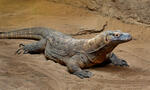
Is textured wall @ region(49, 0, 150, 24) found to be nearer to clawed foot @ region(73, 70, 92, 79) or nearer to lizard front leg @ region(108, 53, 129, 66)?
lizard front leg @ region(108, 53, 129, 66)

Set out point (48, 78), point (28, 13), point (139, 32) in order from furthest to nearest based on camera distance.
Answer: point (28, 13), point (139, 32), point (48, 78)

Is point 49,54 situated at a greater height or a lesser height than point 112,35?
lesser

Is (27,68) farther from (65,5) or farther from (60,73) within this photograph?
(65,5)

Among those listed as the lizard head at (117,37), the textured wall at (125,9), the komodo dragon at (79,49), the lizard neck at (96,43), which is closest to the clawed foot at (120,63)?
the komodo dragon at (79,49)

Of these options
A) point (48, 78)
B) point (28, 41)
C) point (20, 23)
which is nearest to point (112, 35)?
point (48, 78)

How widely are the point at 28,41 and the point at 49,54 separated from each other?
109cm

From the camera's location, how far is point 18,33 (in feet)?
22.2

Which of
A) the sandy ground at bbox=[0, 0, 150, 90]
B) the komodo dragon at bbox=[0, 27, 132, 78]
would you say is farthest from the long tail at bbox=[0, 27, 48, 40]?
the komodo dragon at bbox=[0, 27, 132, 78]

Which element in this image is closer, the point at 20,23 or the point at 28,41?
the point at 28,41

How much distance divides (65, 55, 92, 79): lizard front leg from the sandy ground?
0.37 ft

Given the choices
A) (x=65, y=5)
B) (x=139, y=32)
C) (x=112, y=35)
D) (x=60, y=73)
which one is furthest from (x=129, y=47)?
(x=65, y=5)

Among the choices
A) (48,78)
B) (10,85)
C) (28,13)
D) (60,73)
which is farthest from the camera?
(28,13)

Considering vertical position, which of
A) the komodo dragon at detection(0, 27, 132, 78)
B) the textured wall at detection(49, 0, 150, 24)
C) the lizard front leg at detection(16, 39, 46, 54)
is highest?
the textured wall at detection(49, 0, 150, 24)

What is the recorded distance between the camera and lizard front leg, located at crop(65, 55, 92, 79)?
4.93 m
